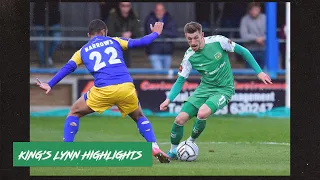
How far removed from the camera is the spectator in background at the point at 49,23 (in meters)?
17.9

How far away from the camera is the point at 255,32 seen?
1845 cm

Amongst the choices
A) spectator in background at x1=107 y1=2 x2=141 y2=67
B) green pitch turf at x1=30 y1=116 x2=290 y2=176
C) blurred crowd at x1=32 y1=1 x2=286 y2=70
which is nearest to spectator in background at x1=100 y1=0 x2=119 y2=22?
blurred crowd at x1=32 y1=1 x2=286 y2=70

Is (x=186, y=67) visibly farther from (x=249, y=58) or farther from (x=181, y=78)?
(x=249, y=58)

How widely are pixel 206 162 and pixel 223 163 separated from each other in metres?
0.24

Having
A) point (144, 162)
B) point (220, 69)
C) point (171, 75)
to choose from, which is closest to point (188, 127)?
point (171, 75)

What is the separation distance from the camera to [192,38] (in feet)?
33.5

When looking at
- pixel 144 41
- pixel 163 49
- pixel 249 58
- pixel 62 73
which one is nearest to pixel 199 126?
pixel 249 58

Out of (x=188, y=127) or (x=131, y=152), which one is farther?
(x=188, y=127)

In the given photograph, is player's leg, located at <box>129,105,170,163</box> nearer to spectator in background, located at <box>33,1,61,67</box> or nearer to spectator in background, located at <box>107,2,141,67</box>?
spectator in background, located at <box>107,2,141,67</box>

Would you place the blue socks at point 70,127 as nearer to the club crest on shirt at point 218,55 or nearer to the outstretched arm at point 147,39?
the outstretched arm at point 147,39

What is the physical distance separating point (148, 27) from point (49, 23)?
230 centimetres

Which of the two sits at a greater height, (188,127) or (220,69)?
(220,69)

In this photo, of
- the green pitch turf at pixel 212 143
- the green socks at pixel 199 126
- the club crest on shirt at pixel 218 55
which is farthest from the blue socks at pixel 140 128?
the club crest on shirt at pixel 218 55

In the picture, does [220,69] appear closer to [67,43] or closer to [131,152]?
[131,152]
